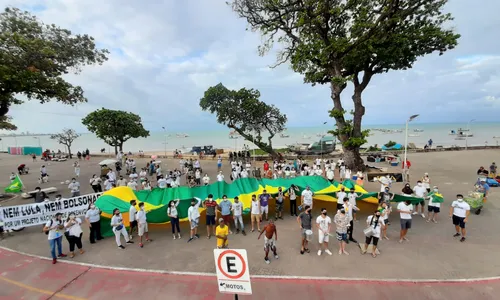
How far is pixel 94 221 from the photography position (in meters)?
8.53

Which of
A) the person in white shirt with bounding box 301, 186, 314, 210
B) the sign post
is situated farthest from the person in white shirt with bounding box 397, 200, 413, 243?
the sign post

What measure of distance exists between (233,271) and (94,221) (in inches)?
270

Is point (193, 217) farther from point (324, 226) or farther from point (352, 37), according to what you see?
point (352, 37)

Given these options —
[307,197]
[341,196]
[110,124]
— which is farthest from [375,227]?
[110,124]

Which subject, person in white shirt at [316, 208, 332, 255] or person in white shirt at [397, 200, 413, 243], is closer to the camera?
person in white shirt at [316, 208, 332, 255]

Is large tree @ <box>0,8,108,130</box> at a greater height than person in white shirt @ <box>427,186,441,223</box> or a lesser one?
greater

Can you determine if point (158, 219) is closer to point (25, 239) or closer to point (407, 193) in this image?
point (25, 239)

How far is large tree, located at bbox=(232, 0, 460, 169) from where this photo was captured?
17.1 meters

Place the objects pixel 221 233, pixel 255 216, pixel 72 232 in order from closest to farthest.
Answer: pixel 221 233 → pixel 72 232 → pixel 255 216

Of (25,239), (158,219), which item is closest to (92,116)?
(25,239)

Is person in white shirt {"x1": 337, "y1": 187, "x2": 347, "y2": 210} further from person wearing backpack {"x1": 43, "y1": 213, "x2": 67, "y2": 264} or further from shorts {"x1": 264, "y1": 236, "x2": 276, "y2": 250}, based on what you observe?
person wearing backpack {"x1": 43, "y1": 213, "x2": 67, "y2": 264}

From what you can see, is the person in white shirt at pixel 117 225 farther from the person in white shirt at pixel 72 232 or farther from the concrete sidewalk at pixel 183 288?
the concrete sidewalk at pixel 183 288

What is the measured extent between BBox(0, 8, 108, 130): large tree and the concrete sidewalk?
1015 centimetres

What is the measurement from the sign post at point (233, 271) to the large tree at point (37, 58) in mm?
13920
